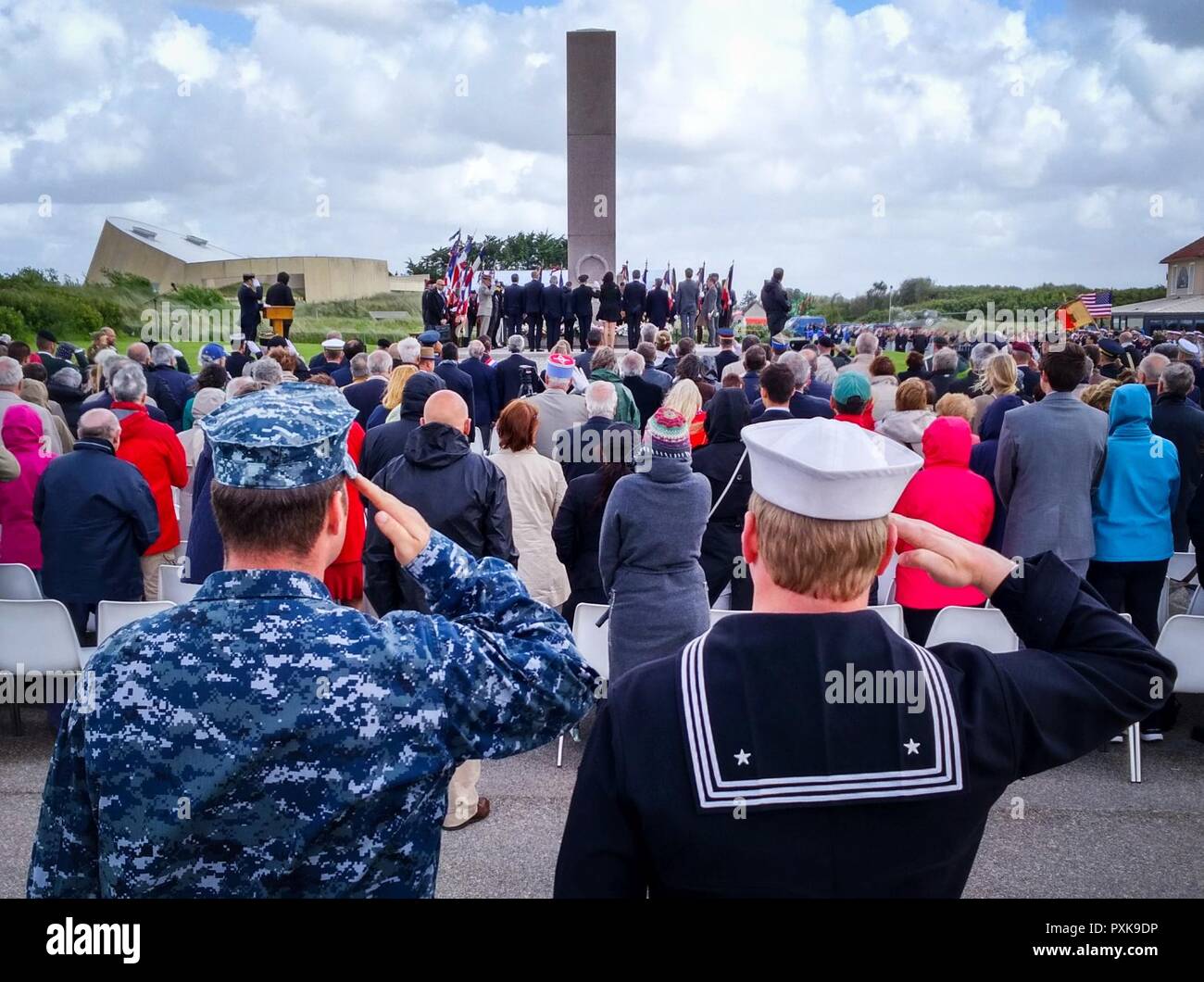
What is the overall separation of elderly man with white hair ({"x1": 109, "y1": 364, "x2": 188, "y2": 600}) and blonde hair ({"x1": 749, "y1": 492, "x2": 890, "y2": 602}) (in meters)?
5.16

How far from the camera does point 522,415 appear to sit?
17.6 feet

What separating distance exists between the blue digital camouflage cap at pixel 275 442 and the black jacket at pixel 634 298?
66.1ft

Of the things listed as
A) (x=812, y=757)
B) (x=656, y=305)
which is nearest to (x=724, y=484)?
(x=812, y=757)

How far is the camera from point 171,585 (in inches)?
240

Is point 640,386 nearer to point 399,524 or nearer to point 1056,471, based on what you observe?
point 1056,471

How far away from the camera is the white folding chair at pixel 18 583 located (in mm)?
5720

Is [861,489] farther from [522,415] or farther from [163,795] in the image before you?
[522,415]

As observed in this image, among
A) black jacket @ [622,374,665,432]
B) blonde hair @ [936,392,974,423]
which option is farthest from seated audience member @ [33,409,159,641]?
black jacket @ [622,374,665,432]

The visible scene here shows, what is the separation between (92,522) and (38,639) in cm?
61

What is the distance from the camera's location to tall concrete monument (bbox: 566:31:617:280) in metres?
23.2

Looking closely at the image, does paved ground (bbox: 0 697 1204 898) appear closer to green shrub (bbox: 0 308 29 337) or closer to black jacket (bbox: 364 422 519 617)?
black jacket (bbox: 364 422 519 617)

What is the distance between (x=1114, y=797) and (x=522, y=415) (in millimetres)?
3318

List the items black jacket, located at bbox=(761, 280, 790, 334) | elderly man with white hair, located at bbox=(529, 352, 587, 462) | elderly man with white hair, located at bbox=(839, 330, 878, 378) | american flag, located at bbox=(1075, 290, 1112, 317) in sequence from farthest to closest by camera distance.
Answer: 1. american flag, located at bbox=(1075, 290, 1112, 317)
2. black jacket, located at bbox=(761, 280, 790, 334)
3. elderly man with white hair, located at bbox=(839, 330, 878, 378)
4. elderly man with white hair, located at bbox=(529, 352, 587, 462)
